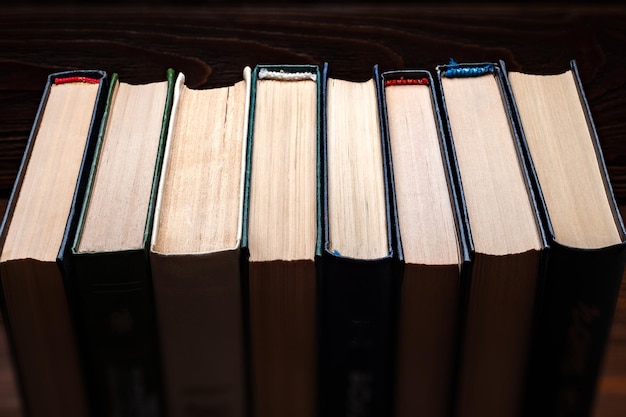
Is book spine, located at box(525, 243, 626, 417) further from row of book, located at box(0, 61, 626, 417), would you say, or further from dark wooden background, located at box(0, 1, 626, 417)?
dark wooden background, located at box(0, 1, 626, 417)

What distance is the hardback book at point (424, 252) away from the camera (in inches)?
23.4

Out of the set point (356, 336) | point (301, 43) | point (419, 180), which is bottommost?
point (356, 336)

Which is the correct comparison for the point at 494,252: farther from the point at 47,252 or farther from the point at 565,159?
the point at 47,252

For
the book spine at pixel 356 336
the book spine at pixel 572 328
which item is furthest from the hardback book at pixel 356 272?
the book spine at pixel 572 328

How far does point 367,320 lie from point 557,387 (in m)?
0.18

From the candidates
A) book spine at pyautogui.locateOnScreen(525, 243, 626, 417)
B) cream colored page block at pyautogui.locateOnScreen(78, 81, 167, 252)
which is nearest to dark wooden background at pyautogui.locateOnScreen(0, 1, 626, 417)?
cream colored page block at pyautogui.locateOnScreen(78, 81, 167, 252)

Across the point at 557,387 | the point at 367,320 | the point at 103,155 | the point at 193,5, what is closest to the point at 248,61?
the point at 193,5

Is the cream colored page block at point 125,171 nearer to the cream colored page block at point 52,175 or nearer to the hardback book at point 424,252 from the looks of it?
the cream colored page block at point 52,175

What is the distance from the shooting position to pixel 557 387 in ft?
2.11

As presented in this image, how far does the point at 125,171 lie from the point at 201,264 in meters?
0.13

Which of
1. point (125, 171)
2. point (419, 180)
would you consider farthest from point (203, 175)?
point (419, 180)

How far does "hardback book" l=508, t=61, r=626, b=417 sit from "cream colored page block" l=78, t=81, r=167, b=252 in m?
0.33

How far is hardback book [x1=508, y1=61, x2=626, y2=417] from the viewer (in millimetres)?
600

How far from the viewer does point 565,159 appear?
668 millimetres
